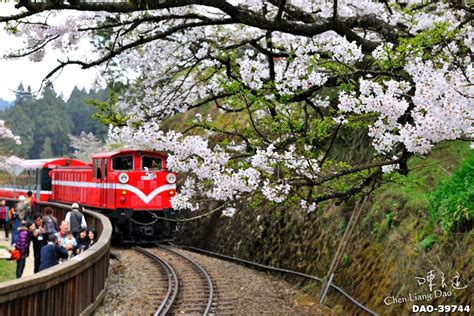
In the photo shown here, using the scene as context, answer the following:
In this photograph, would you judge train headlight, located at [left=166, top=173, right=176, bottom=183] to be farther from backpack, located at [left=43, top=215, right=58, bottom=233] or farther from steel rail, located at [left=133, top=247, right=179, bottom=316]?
backpack, located at [left=43, top=215, right=58, bottom=233]

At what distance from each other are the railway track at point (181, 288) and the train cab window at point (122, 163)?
333 cm

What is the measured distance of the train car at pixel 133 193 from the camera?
18938 mm

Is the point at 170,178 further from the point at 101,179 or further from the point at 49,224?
the point at 49,224

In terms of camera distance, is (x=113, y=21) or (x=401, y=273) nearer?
(x=113, y=21)

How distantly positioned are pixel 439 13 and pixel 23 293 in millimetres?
7555

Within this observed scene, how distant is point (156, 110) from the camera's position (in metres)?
9.56

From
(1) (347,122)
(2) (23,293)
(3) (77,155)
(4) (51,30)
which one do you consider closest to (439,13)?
(1) (347,122)

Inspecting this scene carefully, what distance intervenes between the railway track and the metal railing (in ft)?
4.08

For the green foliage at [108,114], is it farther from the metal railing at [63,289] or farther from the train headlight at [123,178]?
the train headlight at [123,178]

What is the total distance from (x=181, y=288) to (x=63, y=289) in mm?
5079

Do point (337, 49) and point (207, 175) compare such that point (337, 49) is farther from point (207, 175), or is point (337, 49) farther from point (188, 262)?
point (188, 262)

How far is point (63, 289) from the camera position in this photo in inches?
311

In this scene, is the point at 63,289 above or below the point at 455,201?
below

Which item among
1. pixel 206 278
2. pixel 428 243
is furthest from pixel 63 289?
pixel 206 278
